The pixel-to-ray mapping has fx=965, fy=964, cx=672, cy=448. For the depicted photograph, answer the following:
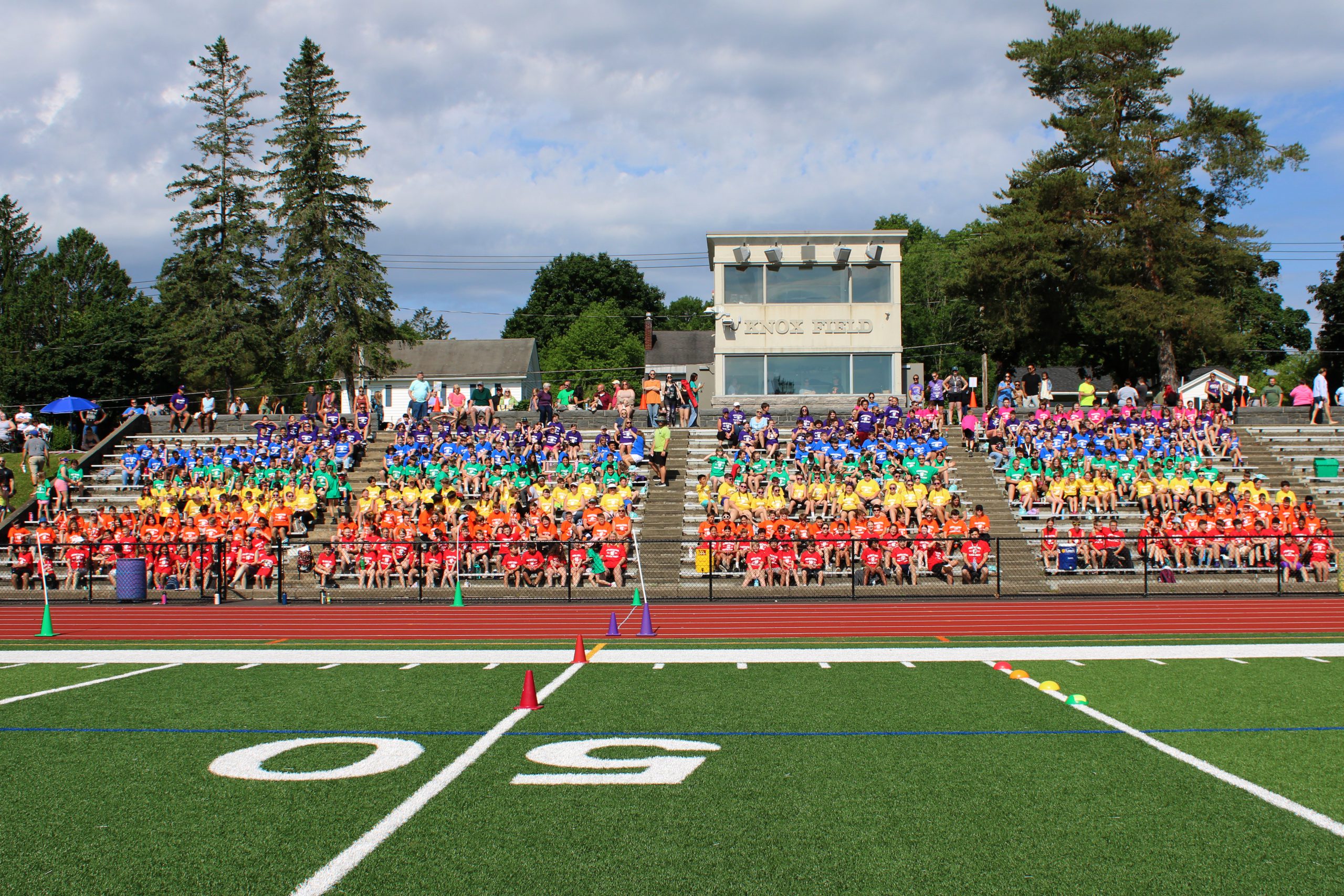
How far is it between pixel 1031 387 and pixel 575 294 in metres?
53.0

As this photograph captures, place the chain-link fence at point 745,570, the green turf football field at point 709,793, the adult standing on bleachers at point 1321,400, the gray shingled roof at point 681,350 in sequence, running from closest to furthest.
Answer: the green turf football field at point 709,793 → the chain-link fence at point 745,570 → the adult standing on bleachers at point 1321,400 → the gray shingled roof at point 681,350

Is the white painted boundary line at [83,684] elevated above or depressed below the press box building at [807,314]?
below

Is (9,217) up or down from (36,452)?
up

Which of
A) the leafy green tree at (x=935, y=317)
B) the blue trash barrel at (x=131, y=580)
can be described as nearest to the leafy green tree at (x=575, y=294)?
the leafy green tree at (x=935, y=317)

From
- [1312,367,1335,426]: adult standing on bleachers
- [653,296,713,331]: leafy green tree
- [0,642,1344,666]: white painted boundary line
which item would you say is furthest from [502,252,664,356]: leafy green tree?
[0,642,1344,666]: white painted boundary line

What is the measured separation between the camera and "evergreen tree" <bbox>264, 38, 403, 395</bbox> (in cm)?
3756

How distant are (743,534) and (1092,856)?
44.0 ft

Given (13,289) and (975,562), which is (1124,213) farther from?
(13,289)

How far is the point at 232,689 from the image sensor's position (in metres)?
8.34

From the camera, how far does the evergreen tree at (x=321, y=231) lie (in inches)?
1479

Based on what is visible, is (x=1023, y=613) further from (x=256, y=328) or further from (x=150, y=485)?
(x=256, y=328)

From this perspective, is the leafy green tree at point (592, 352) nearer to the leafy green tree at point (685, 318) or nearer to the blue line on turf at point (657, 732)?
the leafy green tree at point (685, 318)

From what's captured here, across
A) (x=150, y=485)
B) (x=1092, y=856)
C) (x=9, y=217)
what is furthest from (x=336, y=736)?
(x=9, y=217)

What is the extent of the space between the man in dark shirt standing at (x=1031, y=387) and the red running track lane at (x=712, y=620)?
12877mm
